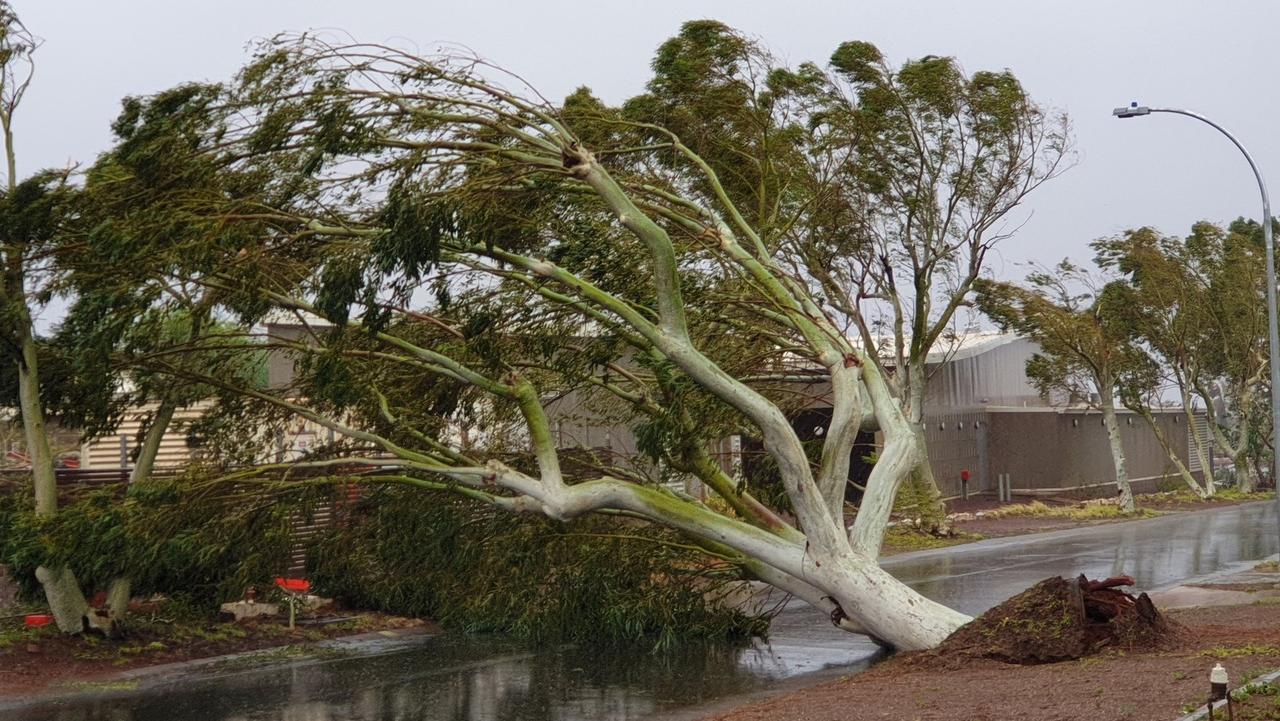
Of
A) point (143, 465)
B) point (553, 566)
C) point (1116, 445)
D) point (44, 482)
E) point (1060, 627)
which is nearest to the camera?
point (1060, 627)

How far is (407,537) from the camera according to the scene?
48.6 ft

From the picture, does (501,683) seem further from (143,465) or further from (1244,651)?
(1244,651)

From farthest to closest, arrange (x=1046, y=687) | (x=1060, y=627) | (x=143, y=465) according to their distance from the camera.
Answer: (x=143, y=465), (x=1060, y=627), (x=1046, y=687)

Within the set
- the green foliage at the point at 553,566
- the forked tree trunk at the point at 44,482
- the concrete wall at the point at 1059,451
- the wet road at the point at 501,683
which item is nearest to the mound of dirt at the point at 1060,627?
the wet road at the point at 501,683

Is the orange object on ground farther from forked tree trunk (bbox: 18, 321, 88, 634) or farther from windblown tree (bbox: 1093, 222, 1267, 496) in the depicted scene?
windblown tree (bbox: 1093, 222, 1267, 496)

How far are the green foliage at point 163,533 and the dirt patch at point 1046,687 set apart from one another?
5641mm

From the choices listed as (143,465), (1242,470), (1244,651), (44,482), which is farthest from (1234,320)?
(44,482)

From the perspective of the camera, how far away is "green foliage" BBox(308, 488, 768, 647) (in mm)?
14625

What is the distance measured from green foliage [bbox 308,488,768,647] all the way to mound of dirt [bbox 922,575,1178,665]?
338 cm

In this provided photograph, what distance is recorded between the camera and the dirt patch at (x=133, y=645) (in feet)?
46.1

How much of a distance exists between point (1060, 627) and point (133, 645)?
10257mm

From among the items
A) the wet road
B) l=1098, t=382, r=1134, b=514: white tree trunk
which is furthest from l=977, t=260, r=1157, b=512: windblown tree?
the wet road

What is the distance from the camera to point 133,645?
606 inches

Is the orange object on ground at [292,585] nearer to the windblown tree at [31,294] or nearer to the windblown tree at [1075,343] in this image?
the windblown tree at [31,294]
